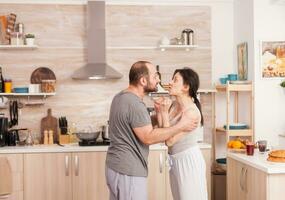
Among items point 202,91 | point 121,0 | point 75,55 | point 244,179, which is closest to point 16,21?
point 75,55

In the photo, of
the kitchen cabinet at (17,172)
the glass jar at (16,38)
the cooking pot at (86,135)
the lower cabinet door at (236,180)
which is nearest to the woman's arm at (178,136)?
the lower cabinet door at (236,180)

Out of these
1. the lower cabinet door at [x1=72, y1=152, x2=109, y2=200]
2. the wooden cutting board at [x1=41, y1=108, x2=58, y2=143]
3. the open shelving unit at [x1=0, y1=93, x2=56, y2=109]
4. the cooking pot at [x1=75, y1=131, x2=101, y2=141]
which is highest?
the open shelving unit at [x1=0, y1=93, x2=56, y2=109]

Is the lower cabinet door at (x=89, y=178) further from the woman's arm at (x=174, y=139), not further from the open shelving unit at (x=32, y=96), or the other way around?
the woman's arm at (x=174, y=139)

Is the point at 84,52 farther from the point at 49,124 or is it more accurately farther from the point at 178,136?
the point at 178,136

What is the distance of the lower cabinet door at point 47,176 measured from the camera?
4516 mm

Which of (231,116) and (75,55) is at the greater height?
(75,55)

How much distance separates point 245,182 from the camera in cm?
347

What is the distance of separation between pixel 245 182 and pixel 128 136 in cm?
129

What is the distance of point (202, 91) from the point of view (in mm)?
5051

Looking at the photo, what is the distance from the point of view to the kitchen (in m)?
5.04

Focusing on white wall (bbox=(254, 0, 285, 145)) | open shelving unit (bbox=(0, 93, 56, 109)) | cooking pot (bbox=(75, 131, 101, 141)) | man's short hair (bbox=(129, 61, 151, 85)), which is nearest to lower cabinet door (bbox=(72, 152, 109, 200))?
cooking pot (bbox=(75, 131, 101, 141))

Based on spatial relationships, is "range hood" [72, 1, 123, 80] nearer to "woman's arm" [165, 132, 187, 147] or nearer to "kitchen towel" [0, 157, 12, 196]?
"kitchen towel" [0, 157, 12, 196]

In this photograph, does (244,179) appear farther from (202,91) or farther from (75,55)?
(75,55)

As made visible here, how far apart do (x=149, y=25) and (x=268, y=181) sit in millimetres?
2746
